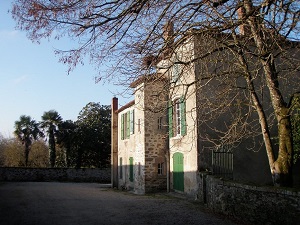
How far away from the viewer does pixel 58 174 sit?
31781mm

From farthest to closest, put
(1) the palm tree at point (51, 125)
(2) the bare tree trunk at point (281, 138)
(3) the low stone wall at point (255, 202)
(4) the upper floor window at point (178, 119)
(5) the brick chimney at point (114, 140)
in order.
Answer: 1. (1) the palm tree at point (51, 125)
2. (5) the brick chimney at point (114, 140)
3. (4) the upper floor window at point (178, 119)
4. (2) the bare tree trunk at point (281, 138)
5. (3) the low stone wall at point (255, 202)

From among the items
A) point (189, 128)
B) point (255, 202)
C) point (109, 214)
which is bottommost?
point (109, 214)

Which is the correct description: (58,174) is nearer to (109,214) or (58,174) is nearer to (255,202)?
(109,214)

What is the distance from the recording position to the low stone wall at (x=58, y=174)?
1221 inches

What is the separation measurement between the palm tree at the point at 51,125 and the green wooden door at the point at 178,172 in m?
21.1

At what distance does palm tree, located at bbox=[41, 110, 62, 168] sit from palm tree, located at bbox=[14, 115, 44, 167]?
110 centimetres

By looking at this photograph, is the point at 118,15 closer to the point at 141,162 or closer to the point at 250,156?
the point at 250,156

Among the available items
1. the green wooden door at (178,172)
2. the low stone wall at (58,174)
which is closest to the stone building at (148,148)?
the green wooden door at (178,172)

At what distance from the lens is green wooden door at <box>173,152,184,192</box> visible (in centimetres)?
1512

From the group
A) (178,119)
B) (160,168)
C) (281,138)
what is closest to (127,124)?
(160,168)

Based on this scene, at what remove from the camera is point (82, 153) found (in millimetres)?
34094

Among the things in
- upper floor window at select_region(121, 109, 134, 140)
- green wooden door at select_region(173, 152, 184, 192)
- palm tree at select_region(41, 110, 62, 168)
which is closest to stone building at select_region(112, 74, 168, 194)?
upper floor window at select_region(121, 109, 134, 140)

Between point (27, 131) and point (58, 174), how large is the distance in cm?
659

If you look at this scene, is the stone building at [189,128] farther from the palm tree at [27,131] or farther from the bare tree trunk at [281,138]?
the palm tree at [27,131]
